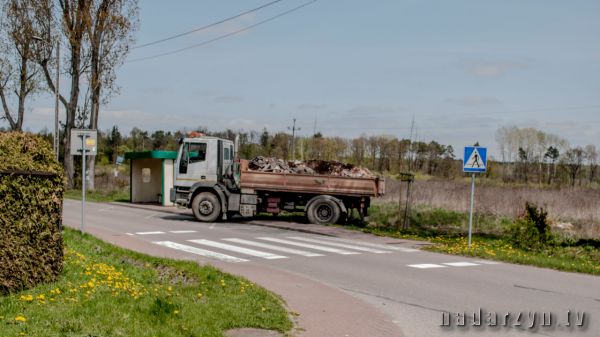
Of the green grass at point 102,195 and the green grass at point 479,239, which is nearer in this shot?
the green grass at point 479,239

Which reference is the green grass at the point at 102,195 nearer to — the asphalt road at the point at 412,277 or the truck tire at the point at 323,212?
the asphalt road at the point at 412,277

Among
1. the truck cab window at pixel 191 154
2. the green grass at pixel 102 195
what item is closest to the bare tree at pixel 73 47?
the green grass at pixel 102 195

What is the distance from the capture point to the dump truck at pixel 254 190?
2236cm

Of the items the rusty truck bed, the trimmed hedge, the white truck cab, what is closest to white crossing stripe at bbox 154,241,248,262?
the trimmed hedge

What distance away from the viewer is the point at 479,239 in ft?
61.3

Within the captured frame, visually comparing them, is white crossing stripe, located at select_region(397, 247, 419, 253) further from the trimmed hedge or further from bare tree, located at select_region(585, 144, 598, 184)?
bare tree, located at select_region(585, 144, 598, 184)

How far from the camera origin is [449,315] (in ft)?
27.5

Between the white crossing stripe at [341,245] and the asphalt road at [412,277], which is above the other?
the asphalt road at [412,277]

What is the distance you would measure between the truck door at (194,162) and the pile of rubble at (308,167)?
1697 mm

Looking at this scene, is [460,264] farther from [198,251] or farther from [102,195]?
[102,195]

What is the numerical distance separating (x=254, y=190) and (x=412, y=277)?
11.7 metres

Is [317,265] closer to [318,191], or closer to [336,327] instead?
[336,327]

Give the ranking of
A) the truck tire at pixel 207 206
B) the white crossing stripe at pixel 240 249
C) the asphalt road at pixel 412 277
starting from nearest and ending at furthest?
the asphalt road at pixel 412 277 → the white crossing stripe at pixel 240 249 → the truck tire at pixel 207 206

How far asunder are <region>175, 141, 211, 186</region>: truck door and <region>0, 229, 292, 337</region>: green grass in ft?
41.4
